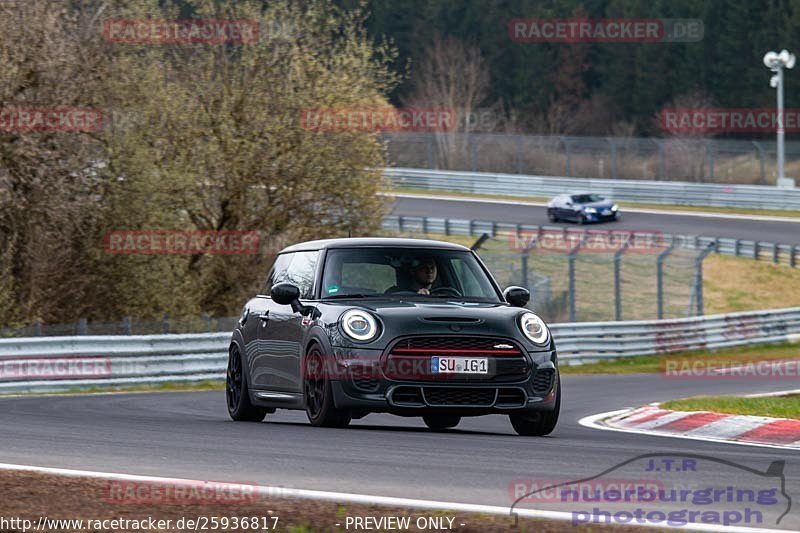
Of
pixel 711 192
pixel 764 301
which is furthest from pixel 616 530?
pixel 711 192

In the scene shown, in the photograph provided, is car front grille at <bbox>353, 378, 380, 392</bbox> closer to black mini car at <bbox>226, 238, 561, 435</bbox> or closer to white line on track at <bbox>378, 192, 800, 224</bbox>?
black mini car at <bbox>226, 238, 561, 435</bbox>

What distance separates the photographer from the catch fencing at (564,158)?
2643 inches

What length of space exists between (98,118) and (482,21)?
245ft

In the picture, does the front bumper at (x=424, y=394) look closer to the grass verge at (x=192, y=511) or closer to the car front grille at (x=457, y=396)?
the car front grille at (x=457, y=396)

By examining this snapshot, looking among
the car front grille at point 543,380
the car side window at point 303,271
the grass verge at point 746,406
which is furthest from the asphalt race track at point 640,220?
the car front grille at point 543,380

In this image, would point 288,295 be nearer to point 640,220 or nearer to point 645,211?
point 640,220

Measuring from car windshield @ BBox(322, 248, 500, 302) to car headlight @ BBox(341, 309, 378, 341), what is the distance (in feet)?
2.21

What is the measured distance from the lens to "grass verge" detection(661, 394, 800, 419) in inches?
536

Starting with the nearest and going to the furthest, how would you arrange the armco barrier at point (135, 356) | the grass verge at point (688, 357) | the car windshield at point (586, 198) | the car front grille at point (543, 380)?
the car front grille at point (543, 380)
the armco barrier at point (135, 356)
the grass verge at point (688, 357)
the car windshield at point (586, 198)

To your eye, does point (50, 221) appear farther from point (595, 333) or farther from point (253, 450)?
point (253, 450)

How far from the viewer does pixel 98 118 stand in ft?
83.7

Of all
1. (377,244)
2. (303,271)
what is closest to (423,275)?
(377,244)

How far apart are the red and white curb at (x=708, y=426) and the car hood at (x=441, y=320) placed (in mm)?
1965

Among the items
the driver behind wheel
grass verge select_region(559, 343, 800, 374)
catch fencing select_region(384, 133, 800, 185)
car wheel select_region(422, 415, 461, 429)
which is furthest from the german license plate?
catch fencing select_region(384, 133, 800, 185)
